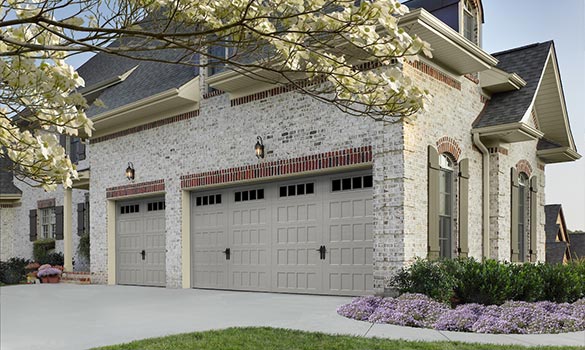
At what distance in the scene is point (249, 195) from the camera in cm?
1360

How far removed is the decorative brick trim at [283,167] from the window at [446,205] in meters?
2.12

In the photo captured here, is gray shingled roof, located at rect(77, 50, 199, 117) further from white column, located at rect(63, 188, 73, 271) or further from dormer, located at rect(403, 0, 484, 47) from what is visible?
dormer, located at rect(403, 0, 484, 47)

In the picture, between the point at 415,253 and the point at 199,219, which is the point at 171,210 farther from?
the point at 415,253

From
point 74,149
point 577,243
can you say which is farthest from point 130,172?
point 577,243

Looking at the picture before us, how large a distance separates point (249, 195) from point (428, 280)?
5250mm

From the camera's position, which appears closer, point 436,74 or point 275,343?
point 275,343

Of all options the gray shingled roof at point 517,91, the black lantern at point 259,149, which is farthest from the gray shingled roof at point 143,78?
the gray shingled roof at point 517,91

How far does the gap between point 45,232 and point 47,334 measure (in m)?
16.8

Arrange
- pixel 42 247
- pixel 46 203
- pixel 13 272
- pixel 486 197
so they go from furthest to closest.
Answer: pixel 46 203 < pixel 42 247 < pixel 13 272 < pixel 486 197

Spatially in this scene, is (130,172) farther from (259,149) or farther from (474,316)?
(474,316)

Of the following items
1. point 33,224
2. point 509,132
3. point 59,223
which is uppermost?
point 509,132

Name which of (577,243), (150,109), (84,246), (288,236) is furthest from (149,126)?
(577,243)

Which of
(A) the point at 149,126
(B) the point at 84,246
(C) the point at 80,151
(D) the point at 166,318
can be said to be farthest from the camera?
(C) the point at 80,151

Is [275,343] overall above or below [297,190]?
below
